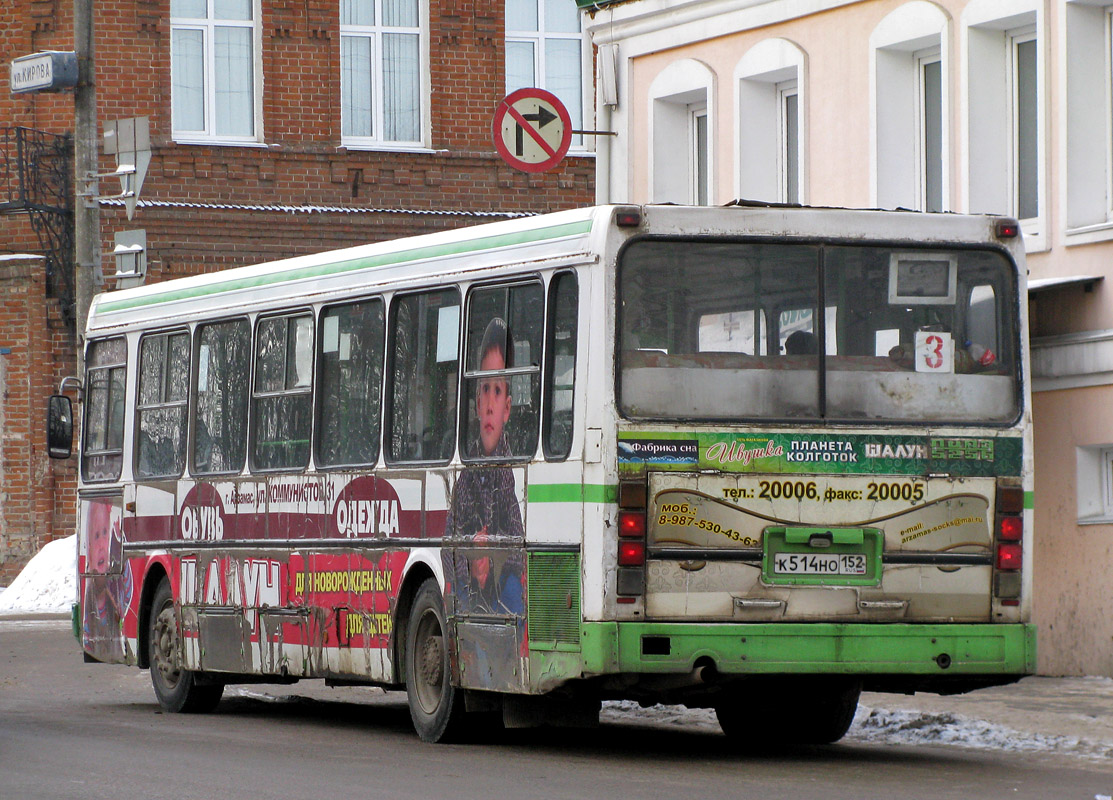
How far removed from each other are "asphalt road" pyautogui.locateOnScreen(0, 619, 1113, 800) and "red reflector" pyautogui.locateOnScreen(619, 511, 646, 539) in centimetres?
116

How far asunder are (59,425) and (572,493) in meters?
6.47

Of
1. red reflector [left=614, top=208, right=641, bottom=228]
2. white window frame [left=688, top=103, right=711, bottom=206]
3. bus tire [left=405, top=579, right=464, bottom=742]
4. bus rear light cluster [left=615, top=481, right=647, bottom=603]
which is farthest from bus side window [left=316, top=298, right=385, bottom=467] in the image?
white window frame [left=688, top=103, right=711, bottom=206]

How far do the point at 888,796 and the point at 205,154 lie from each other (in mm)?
22727

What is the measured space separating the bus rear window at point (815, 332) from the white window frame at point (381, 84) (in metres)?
21.1

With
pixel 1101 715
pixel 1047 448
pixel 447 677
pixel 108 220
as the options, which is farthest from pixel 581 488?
pixel 108 220

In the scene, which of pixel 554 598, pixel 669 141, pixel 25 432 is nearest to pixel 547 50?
pixel 25 432

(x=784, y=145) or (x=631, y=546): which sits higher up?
(x=784, y=145)

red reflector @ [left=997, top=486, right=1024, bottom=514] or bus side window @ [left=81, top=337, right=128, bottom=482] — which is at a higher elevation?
bus side window @ [left=81, top=337, right=128, bottom=482]

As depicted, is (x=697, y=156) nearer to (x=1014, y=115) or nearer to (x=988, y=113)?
(x=988, y=113)

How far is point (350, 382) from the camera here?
13375mm

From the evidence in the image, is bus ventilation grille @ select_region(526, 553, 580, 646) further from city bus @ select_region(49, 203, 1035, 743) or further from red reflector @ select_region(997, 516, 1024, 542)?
red reflector @ select_region(997, 516, 1024, 542)

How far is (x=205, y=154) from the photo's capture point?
3127cm

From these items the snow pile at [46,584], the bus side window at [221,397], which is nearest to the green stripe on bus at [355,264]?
the bus side window at [221,397]

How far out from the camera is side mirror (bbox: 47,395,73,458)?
1641 centimetres
